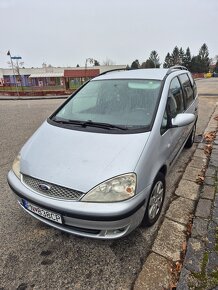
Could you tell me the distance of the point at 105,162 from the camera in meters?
1.99

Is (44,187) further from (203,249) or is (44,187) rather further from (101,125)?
(203,249)

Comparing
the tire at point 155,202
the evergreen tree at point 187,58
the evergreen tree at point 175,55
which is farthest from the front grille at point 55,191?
the evergreen tree at point 175,55

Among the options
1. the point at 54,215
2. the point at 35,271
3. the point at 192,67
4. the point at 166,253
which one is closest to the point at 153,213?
the point at 166,253

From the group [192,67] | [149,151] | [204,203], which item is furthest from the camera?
[192,67]

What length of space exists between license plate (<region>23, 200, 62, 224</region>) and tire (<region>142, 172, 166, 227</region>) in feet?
2.87

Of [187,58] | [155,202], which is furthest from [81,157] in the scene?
[187,58]

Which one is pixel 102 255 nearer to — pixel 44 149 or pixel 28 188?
pixel 28 188

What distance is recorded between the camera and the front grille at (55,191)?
1900mm

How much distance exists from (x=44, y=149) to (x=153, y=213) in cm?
136

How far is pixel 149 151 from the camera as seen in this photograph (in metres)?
2.13

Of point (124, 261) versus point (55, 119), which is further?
point (55, 119)

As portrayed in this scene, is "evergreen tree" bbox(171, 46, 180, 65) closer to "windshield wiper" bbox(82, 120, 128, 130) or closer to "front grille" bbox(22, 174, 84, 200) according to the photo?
"windshield wiper" bbox(82, 120, 128, 130)

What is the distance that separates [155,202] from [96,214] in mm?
902

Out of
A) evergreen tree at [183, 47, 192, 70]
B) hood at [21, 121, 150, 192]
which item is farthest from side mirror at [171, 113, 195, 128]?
evergreen tree at [183, 47, 192, 70]
